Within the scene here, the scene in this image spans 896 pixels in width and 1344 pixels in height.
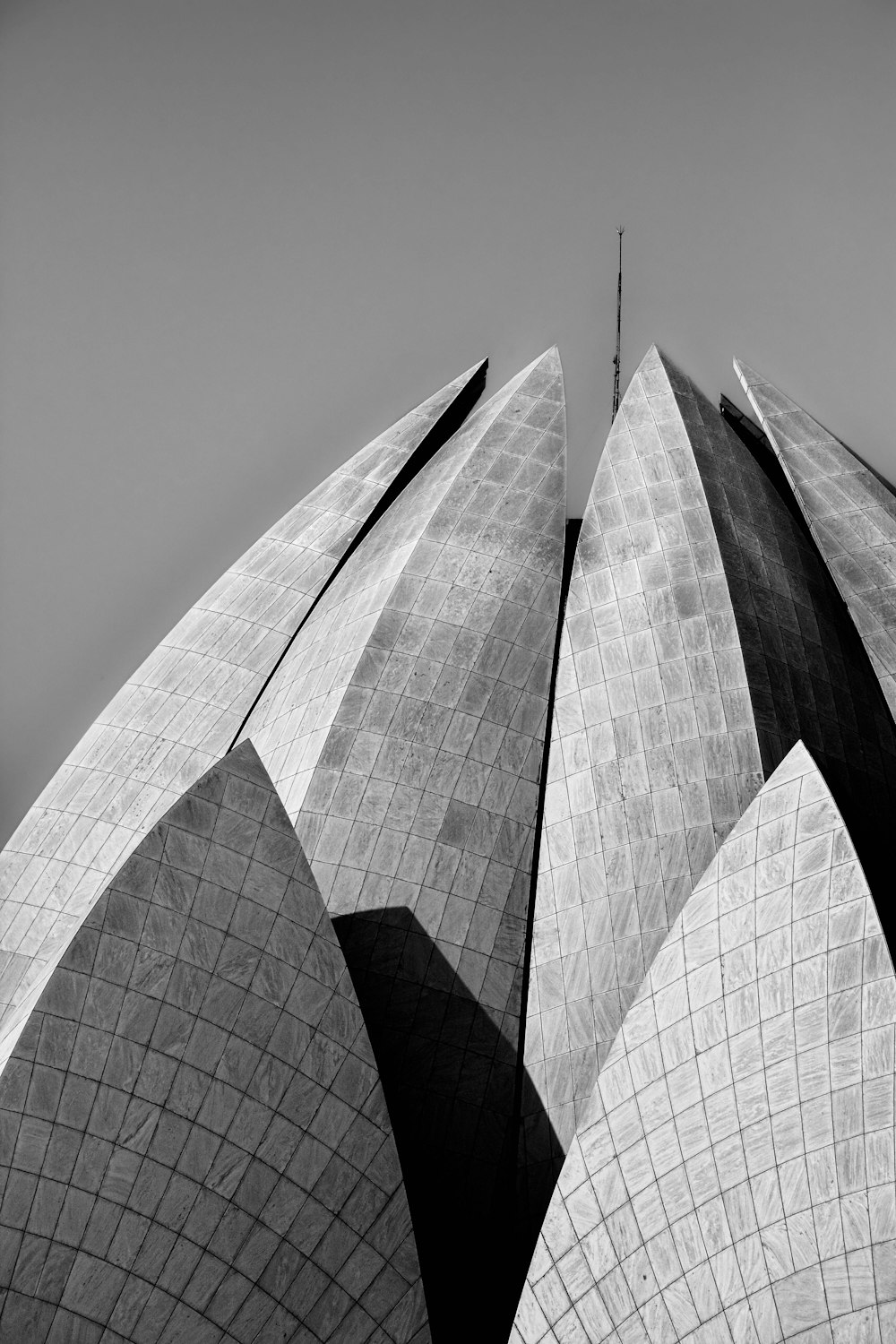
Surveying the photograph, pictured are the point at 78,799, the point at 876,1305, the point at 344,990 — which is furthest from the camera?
the point at 78,799

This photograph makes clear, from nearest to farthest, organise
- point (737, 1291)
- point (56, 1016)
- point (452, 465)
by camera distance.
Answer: point (737, 1291) → point (56, 1016) → point (452, 465)

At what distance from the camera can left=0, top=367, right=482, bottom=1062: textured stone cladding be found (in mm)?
27312

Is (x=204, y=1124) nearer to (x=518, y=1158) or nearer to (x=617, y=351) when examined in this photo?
(x=518, y=1158)

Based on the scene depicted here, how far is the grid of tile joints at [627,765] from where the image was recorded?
82.9 feet

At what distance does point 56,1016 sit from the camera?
19.2m

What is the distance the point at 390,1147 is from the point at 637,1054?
359 centimetres

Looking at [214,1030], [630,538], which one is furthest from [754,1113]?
[630,538]

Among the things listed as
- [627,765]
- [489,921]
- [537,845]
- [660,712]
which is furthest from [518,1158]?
[660,712]

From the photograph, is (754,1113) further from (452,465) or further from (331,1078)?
(452,465)

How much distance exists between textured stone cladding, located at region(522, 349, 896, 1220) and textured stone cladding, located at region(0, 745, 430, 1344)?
5.62 metres

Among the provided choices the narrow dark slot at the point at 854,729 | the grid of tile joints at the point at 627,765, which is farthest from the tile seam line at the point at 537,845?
the narrow dark slot at the point at 854,729

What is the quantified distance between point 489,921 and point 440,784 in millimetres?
2571

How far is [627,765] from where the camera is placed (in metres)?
26.6

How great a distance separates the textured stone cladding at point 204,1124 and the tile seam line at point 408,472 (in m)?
8.80
